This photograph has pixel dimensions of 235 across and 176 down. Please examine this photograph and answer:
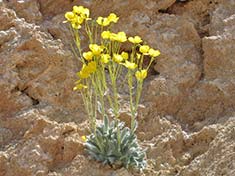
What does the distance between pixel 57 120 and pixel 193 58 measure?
942 mm

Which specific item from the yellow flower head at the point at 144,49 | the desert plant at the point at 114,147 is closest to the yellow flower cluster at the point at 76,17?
the yellow flower head at the point at 144,49

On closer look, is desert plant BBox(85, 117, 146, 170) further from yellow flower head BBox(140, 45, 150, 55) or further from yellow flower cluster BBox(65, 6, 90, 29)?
yellow flower cluster BBox(65, 6, 90, 29)

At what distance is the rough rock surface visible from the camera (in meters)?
2.68

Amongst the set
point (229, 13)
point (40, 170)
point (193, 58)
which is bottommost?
point (40, 170)

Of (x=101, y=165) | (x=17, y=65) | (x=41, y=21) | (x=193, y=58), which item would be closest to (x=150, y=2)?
(x=193, y=58)

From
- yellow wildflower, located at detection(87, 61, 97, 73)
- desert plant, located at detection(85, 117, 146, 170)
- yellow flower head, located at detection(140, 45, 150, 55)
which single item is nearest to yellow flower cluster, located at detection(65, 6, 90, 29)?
yellow wildflower, located at detection(87, 61, 97, 73)

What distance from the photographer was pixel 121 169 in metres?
2.61

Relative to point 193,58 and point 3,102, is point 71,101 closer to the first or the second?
point 3,102

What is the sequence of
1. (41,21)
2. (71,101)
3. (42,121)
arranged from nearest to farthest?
(42,121) → (71,101) → (41,21)

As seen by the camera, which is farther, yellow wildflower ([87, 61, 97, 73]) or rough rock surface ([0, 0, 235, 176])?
rough rock surface ([0, 0, 235, 176])

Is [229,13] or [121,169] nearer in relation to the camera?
[121,169]

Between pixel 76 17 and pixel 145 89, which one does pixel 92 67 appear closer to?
pixel 76 17

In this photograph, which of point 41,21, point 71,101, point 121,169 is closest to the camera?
point 121,169

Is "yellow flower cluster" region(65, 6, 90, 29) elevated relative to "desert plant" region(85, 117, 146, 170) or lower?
elevated
